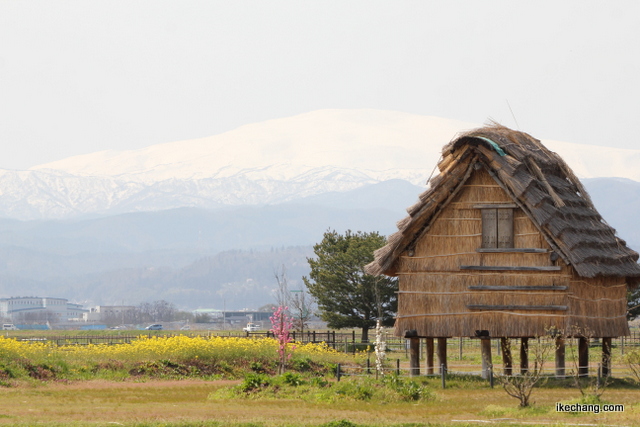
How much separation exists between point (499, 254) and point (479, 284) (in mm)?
1285

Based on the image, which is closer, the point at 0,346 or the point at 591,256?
the point at 591,256

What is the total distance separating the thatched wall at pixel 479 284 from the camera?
3516 cm

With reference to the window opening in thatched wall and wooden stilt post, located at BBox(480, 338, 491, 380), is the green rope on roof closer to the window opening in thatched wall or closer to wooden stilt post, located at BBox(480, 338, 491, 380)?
the window opening in thatched wall

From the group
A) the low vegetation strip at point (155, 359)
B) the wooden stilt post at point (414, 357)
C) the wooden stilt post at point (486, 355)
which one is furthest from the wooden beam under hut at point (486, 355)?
the low vegetation strip at point (155, 359)

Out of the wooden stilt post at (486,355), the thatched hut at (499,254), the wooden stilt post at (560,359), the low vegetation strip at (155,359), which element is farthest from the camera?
the low vegetation strip at (155,359)

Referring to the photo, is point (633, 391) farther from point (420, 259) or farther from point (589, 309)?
point (420, 259)

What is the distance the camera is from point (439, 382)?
35.2m

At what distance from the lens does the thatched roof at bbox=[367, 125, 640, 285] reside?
34500mm

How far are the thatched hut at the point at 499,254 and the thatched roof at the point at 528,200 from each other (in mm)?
46

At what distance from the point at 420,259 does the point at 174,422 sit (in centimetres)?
1454

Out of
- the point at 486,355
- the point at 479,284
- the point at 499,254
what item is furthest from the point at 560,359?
the point at 499,254

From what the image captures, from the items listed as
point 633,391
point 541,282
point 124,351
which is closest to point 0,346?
point 124,351

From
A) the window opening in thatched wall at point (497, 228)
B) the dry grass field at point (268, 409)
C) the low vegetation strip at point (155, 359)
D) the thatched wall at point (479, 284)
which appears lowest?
the dry grass field at point (268, 409)

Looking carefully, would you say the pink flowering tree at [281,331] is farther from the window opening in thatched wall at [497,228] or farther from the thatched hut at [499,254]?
the window opening in thatched wall at [497,228]
